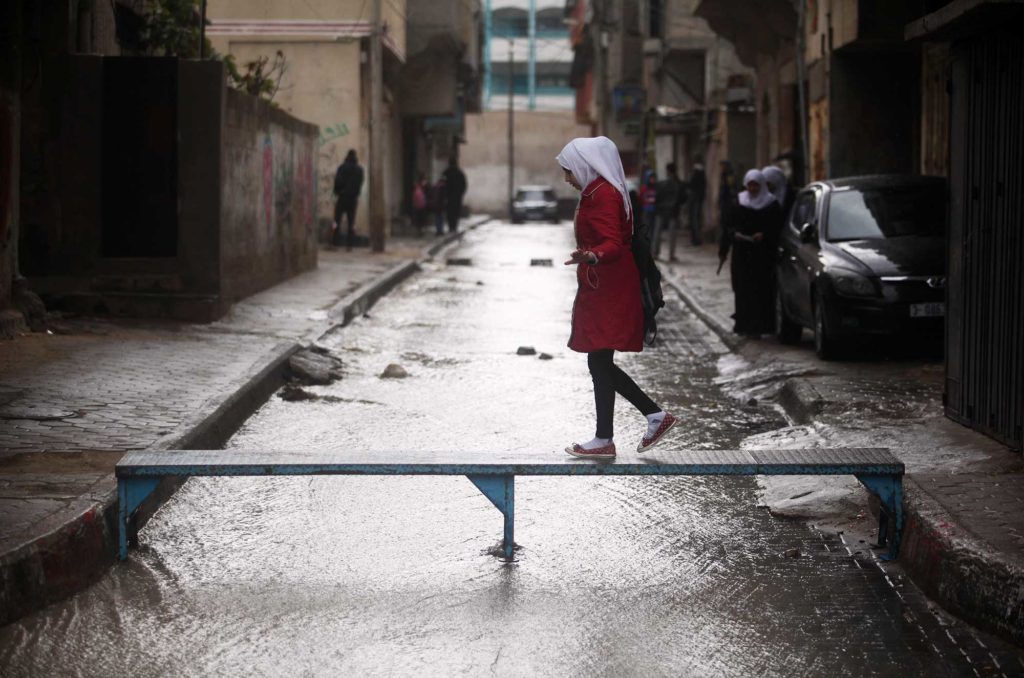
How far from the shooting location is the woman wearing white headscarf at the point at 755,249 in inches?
574

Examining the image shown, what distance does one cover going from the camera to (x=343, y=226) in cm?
3294

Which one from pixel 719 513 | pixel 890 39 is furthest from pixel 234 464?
pixel 890 39

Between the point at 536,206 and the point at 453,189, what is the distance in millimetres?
20045

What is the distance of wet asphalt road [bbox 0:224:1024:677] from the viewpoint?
195 inches

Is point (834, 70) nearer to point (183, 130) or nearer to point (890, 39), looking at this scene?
point (890, 39)

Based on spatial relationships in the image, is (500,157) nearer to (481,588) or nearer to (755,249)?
(755,249)

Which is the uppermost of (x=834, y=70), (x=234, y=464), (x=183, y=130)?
(x=834, y=70)

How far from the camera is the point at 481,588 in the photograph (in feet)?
19.1

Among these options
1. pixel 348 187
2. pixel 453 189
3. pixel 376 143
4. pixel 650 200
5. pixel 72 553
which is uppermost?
pixel 376 143

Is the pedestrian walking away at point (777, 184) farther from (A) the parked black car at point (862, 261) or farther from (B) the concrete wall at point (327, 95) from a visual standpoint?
(B) the concrete wall at point (327, 95)

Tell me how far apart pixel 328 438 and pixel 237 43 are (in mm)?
25354

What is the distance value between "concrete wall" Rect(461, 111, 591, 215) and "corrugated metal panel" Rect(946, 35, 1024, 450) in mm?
68037

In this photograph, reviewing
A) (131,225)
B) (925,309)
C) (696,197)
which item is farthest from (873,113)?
(696,197)

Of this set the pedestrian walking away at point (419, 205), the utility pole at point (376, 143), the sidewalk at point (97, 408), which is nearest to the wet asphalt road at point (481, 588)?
the sidewalk at point (97, 408)
